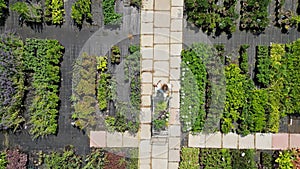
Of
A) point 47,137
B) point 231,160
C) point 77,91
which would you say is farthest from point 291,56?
point 47,137

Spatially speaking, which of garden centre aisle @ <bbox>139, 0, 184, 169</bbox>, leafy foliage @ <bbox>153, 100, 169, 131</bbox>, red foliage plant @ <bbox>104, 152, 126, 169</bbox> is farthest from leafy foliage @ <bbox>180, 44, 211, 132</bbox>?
red foliage plant @ <bbox>104, 152, 126, 169</bbox>

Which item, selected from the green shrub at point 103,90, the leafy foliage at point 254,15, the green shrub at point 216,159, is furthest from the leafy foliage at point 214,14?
the green shrub at point 216,159

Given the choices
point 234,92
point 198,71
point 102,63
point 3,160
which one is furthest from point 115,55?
point 3,160

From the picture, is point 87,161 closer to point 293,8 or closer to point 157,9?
point 157,9

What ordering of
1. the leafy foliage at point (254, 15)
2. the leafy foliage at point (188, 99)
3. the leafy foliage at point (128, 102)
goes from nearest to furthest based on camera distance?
the leafy foliage at point (254, 15)
the leafy foliage at point (188, 99)
the leafy foliage at point (128, 102)

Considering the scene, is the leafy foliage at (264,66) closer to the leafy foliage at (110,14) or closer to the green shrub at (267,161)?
the green shrub at (267,161)
